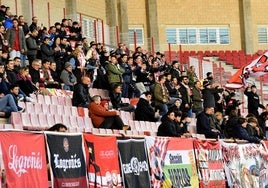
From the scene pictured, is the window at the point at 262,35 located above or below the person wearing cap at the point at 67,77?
above

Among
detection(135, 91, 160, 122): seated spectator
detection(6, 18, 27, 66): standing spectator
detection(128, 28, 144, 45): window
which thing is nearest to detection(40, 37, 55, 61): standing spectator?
detection(6, 18, 27, 66): standing spectator

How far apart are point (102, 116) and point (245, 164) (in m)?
3.70

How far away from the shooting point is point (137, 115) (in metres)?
19.5

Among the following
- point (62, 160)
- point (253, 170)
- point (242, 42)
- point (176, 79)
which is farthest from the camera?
point (242, 42)

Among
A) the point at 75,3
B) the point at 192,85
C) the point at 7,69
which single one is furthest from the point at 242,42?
the point at 7,69

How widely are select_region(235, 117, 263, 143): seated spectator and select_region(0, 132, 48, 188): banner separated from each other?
9.32 metres

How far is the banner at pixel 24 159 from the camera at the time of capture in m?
9.54

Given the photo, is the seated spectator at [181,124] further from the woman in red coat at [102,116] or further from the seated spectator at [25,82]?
the seated spectator at [25,82]

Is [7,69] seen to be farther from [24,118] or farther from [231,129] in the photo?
[231,129]

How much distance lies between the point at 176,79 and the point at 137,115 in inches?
144

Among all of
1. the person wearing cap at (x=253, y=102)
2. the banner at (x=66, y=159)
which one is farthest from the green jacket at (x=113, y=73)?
the banner at (x=66, y=159)

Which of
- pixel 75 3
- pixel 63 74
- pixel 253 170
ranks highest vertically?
pixel 75 3

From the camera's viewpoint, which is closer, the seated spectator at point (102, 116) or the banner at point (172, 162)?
the banner at point (172, 162)

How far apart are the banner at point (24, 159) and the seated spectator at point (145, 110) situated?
897 centimetres
